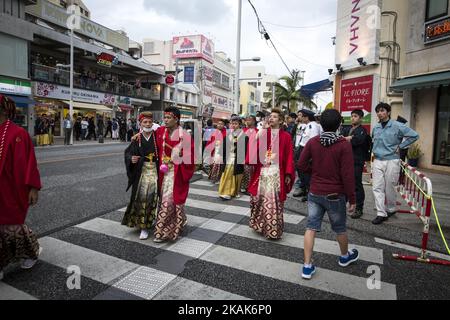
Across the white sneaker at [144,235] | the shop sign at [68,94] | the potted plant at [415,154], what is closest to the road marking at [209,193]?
the white sneaker at [144,235]

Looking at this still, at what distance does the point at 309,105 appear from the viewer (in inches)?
1447

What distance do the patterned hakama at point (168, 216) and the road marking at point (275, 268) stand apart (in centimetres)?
16

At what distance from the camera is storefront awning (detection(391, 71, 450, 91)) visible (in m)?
10.3

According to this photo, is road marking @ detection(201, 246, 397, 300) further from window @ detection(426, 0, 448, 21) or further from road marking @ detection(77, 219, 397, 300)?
window @ detection(426, 0, 448, 21)

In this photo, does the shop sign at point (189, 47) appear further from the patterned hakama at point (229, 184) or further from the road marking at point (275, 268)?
the road marking at point (275, 268)

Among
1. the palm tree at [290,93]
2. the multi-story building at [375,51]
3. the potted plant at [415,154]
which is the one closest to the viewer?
the potted plant at [415,154]

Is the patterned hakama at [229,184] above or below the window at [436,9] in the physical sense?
below

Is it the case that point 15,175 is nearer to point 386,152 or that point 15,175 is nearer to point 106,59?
point 386,152

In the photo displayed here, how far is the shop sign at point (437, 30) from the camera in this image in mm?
10805

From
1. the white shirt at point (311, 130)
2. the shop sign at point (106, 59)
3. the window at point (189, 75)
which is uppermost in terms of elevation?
the window at point (189, 75)

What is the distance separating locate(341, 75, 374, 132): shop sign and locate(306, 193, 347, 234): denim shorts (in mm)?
12002

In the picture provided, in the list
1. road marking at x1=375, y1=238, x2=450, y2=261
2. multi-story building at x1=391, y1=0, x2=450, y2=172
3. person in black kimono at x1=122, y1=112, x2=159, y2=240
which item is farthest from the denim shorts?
multi-story building at x1=391, y1=0, x2=450, y2=172
